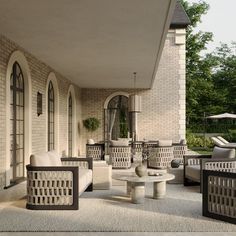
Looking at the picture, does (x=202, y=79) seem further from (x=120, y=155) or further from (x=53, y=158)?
(x=53, y=158)

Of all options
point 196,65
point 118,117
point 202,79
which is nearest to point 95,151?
point 118,117

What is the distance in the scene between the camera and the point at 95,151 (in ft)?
40.4

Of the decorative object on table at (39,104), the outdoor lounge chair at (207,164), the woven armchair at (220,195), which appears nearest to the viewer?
the woven armchair at (220,195)

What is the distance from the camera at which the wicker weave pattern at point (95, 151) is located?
40.3 ft

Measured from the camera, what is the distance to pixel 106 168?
7.45 metres

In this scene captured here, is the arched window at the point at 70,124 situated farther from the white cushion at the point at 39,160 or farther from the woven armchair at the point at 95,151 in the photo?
the white cushion at the point at 39,160

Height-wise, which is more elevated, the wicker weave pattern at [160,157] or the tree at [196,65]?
the tree at [196,65]

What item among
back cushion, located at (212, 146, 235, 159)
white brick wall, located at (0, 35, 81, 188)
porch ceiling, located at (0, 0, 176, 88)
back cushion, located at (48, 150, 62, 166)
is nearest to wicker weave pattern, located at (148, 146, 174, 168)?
porch ceiling, located at (0, 0, 176, 88)

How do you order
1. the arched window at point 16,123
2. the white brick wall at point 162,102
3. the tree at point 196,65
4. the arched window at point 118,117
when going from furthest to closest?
the tree at point 196,65 → the arched window at point 118,117 → the white brick wall at point 162,102 → the arched window at point 16,123

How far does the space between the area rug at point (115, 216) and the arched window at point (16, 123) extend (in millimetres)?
1521

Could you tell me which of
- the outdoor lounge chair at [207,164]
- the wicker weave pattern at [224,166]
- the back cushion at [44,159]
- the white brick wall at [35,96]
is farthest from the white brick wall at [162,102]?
the back cushion at [44,159]

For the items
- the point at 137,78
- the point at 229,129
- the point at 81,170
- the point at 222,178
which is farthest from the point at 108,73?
the point at 229,129

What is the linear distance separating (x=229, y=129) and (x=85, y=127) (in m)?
13.3

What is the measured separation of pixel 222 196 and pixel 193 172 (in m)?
2.24
